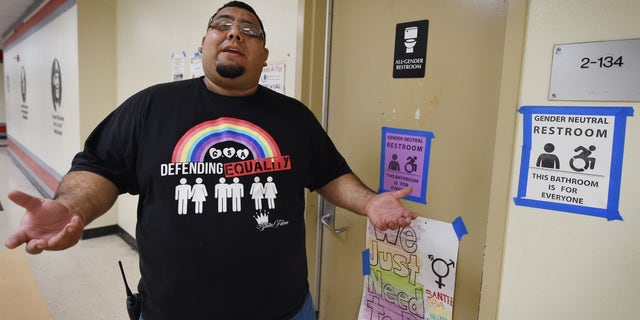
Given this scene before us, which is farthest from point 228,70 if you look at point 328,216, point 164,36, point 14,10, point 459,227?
point 14,10

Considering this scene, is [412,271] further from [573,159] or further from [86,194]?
[86,194]

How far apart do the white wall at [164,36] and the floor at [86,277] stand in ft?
0.99

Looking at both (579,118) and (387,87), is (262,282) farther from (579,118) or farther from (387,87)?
(579,118)

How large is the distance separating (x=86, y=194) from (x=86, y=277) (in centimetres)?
235

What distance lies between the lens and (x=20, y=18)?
655 cm

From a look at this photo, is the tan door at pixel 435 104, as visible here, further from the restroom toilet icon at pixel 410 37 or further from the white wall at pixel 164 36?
the white wall at pixel 164 36

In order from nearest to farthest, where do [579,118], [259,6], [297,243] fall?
[579,118], [297,243], [259,6]

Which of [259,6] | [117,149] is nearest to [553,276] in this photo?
[117,149]

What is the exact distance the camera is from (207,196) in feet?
3.53

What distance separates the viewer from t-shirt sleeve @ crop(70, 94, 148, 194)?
3.56 ft

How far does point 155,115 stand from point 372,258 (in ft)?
3.23

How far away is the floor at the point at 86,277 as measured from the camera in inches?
95.2

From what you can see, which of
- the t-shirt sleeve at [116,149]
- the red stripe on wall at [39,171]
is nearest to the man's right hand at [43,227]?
the t-shirt sleeve at [116,149]

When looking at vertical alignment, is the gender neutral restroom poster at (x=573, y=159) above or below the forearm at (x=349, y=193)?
above
